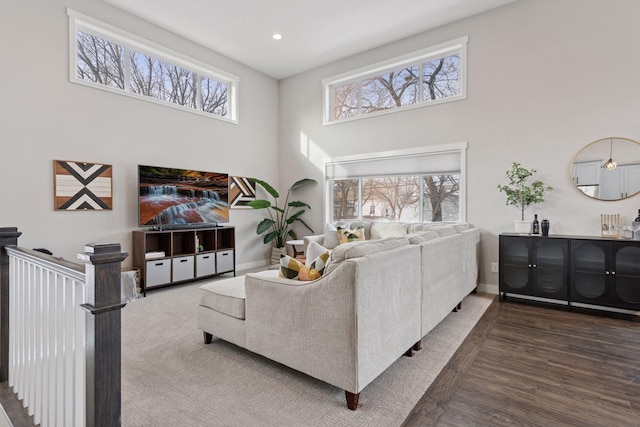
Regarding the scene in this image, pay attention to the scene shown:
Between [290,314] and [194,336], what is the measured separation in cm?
131

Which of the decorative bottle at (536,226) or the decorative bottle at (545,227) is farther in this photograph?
the decorative bottle at (536,226)

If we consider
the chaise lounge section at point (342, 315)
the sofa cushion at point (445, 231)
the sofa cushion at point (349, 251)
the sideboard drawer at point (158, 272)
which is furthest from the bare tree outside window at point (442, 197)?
the sideboard drawer at point (158, 272)

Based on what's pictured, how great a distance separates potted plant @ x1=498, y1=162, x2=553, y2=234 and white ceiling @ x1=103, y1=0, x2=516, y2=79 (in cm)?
213

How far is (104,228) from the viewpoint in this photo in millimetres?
4027

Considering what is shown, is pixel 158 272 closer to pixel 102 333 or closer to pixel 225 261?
pixel 225 261

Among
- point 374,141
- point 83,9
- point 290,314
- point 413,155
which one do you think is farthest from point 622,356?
point 83,9

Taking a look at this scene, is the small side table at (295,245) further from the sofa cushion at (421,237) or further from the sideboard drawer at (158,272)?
the sofa cushion at (421,237)

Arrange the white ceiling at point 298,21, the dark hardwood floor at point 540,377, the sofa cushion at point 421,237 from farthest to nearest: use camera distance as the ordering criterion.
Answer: the white ceiling at point 298,21
the sofa cushion at point 421,237
the dark hardwood floor at point 540,377

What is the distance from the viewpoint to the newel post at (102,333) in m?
1.10

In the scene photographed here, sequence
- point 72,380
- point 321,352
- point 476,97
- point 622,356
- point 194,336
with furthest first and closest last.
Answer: point 476,97
point 194,336
point 622,356
point 321,352
point 72,380

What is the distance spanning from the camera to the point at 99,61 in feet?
13.4

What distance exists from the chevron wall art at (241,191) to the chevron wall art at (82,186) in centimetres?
186

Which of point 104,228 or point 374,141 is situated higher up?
point 374,141

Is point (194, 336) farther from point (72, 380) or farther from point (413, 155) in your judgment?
point (413, 155)
